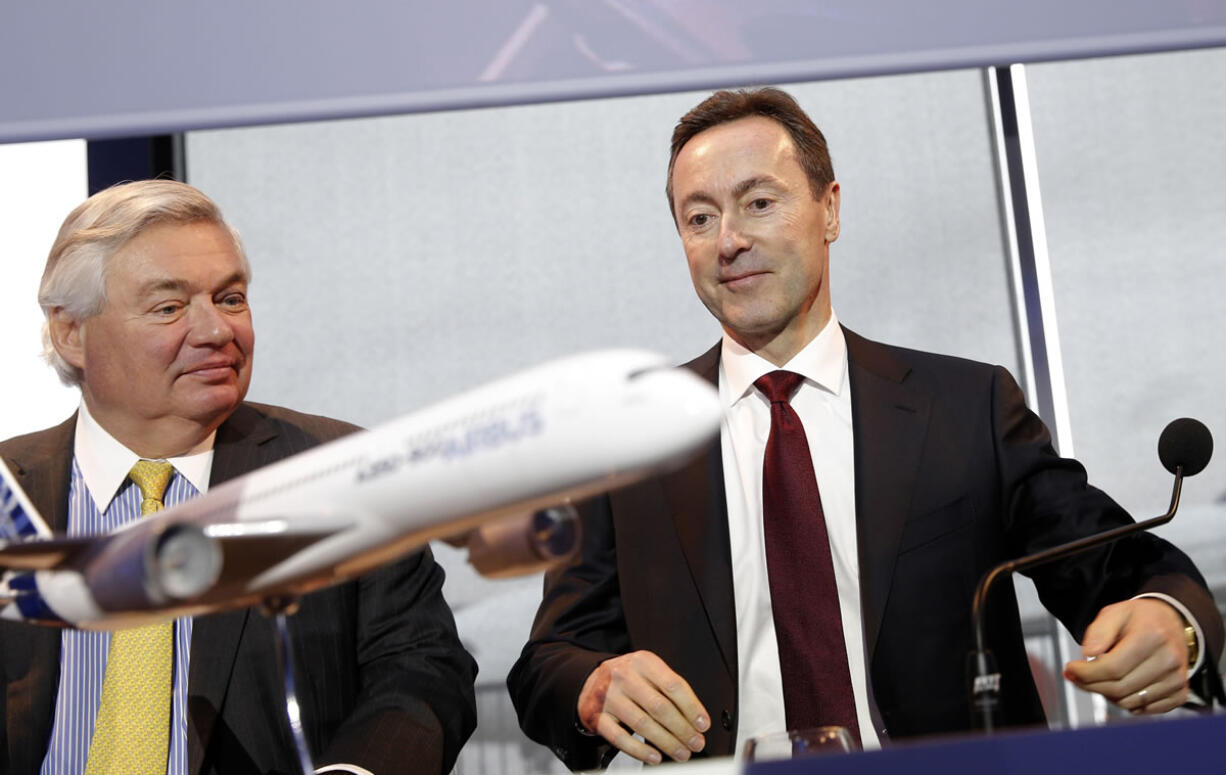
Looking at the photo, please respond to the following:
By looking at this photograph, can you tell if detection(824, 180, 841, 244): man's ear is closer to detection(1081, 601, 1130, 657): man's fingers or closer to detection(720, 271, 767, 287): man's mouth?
detection(720, 271, 767, 287): man's mouth

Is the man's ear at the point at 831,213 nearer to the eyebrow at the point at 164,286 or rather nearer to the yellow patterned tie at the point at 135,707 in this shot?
the eyebrow at the point at 164,286

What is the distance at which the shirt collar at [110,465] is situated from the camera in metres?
2.51

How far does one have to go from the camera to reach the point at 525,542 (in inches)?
50.8

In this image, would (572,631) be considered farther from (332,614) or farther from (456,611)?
(456,611)

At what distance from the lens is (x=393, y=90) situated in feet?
8.84

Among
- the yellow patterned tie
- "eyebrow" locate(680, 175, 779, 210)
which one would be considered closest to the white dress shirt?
"eyebrow" locate(680, 175, 779, 210)

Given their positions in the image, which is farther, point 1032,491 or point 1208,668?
point 1032,491

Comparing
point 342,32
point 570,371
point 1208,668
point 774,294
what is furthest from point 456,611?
point 570,371

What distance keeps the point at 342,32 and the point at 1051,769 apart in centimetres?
219

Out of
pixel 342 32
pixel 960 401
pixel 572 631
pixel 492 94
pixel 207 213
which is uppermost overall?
pixel 342 32

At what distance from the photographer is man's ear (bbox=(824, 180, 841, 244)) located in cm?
286

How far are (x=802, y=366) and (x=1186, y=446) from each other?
0.90m

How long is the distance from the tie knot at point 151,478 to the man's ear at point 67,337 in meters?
0.31

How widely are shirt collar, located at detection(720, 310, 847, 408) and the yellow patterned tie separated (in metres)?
1.23
